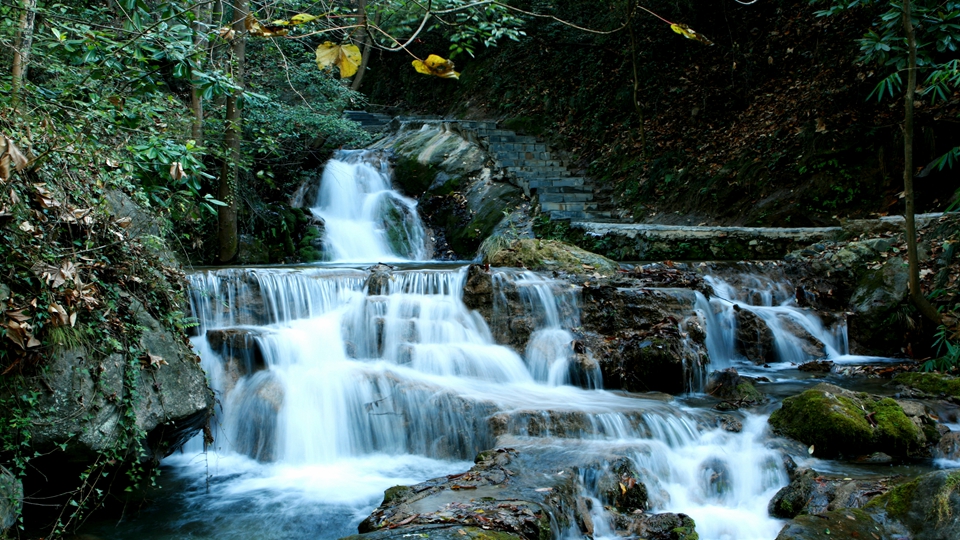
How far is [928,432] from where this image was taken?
18.8 feet

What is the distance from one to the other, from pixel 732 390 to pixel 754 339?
1838mm

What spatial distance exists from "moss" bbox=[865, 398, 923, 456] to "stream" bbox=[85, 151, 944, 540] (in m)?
0.23

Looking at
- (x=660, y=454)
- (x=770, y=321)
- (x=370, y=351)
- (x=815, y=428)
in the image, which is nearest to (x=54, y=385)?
(x=370, y=351)

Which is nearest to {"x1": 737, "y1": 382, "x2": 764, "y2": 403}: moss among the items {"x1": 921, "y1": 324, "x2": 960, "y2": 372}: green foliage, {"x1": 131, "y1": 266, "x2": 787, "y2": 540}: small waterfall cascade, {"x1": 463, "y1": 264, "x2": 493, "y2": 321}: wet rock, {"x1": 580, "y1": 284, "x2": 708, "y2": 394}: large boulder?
{"x1": 580, "y1": 284, "x2": 708, "y2": 394}: large boulder

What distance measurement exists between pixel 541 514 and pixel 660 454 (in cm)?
187

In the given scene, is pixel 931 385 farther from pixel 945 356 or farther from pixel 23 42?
pixel 23 42

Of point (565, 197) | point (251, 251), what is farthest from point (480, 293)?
→ point (565, 197)

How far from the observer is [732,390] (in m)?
7.15

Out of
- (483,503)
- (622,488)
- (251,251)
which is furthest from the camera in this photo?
(251,251)

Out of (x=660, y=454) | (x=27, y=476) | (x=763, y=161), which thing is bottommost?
(x=660, y=454)

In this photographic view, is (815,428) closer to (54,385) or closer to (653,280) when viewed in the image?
(653,280)

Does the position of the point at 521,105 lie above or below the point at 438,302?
above

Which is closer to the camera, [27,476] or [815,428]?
[27,476]

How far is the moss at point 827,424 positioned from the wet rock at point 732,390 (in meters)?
0.71
